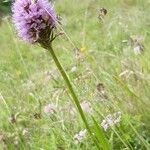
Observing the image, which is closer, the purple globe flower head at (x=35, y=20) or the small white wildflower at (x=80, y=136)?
the purple globe flower head at (x=35, y=20)

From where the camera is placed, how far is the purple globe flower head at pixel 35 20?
174 centimetres

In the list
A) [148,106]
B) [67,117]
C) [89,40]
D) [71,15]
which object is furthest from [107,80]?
[71,15]

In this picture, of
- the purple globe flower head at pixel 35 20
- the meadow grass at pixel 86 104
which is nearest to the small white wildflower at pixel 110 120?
the meadow grass at pixel 86 104

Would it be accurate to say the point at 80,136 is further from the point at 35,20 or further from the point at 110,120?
the point at 35,20

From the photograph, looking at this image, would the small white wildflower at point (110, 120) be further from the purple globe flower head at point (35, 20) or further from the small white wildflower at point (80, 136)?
the purple globe flower head at point (35, 20)

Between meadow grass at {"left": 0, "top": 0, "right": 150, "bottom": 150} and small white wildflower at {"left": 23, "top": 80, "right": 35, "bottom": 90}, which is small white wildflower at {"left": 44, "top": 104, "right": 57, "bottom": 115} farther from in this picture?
small white wildflower at {"left": 23, "top": 80, "right": 35, "bottom": 90}

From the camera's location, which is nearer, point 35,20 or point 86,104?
point 35,20

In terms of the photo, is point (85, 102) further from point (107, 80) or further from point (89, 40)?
point (89, 40)

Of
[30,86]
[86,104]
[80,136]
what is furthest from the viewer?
[30,86]

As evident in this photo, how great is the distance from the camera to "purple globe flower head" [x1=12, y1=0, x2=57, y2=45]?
174 cm

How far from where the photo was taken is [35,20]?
1.75m

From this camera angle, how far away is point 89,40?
673cm

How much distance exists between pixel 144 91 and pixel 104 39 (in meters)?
3.29

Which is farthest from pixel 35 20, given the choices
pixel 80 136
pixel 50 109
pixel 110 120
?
pixel 50 109
